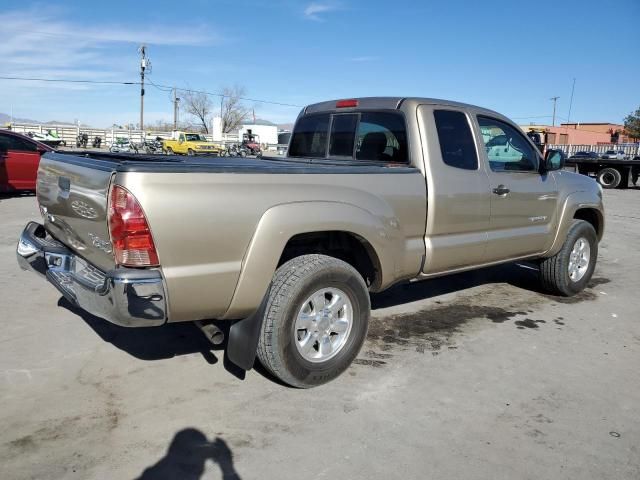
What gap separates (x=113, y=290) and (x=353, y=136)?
8.94ft

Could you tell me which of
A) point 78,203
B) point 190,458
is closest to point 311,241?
point 78,203

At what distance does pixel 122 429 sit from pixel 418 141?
2818 mm

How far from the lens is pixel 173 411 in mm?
3086

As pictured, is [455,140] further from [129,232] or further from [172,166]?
[129,232]

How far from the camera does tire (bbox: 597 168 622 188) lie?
841 inches

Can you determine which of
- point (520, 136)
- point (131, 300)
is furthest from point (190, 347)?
point (520, 136)

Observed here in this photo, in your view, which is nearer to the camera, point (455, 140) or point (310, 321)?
point (310, 321)

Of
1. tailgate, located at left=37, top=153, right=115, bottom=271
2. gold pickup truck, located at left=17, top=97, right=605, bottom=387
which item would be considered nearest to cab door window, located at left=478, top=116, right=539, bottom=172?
gold pickup truck, located at left=17, top=97, right=605, bottom=387

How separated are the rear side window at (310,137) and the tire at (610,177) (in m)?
20.2

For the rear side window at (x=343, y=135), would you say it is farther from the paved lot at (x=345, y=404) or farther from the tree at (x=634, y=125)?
the tree at (x=634, y=125)

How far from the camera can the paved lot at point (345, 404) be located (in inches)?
104

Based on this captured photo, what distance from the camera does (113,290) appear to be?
2635mm

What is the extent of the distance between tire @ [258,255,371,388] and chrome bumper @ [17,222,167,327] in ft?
2.25

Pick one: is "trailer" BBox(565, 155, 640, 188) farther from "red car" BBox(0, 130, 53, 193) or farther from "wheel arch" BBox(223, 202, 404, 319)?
"wheel arch" BBox(223, 202, 404, 319)
